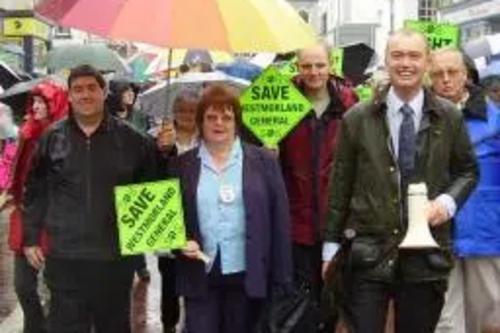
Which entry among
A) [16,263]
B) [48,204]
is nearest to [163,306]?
[16,263]

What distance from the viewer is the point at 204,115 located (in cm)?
542

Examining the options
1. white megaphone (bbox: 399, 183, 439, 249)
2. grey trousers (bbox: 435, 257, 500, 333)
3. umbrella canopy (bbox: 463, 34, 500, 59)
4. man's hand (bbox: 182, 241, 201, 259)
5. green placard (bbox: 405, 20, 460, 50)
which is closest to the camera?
white megaphone (bbox: 399, 183, 439, 249)

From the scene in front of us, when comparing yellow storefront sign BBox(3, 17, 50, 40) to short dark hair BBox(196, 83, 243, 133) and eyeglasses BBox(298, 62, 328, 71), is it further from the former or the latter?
short dark hair BBox(196, 83, 243, 133)

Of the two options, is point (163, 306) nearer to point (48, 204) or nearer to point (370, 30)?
point (48, 204)

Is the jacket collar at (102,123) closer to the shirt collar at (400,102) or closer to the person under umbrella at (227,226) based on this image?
the person under umbrella at (227,226)

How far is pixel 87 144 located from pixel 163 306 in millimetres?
2465

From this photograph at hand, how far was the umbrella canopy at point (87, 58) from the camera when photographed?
12.7 metres

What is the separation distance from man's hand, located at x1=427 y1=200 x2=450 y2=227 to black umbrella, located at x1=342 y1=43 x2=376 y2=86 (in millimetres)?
10156

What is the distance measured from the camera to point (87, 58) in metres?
13.0

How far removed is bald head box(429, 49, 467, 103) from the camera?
6332 millimetres

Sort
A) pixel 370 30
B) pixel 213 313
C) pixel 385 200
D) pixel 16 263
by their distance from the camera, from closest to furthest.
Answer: pixel 385 200 < pixel 213 313 < pixel 16 263 < pixel 370 30

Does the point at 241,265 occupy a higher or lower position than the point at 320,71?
lower

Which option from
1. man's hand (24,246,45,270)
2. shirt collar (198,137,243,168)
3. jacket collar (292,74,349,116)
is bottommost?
man's hand (24,246,45,270)

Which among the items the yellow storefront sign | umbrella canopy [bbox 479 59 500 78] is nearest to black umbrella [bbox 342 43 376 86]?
umbrella canopy [bbox 479 59 500 78]
